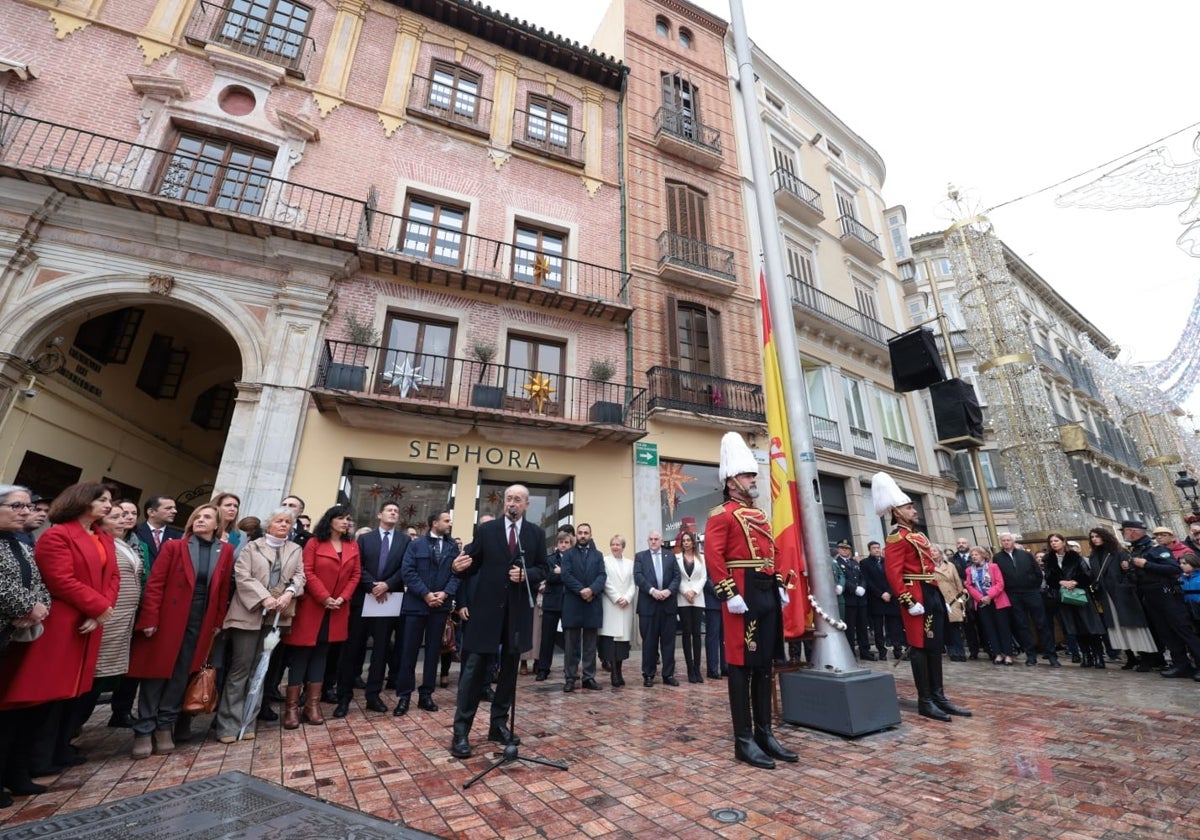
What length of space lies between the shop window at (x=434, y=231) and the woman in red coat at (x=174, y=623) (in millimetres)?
8785

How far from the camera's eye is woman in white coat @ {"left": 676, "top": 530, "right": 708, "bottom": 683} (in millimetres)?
6961

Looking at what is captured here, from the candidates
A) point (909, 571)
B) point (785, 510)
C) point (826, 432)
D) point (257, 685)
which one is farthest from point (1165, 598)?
point (257, 685)

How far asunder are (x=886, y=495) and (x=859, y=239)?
654 inches

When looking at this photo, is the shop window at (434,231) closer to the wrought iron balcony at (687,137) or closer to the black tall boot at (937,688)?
the wrought iron balcony at (687,137)

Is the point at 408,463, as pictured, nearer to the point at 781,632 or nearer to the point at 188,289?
the point at 188,289

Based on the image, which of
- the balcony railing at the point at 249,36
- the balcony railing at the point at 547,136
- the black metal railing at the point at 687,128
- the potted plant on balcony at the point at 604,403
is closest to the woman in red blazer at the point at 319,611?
the potted plant on balcony at the point at 604,403

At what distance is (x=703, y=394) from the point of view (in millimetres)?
12969

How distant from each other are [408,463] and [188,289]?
16.9ft

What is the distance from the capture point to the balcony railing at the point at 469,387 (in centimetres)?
977

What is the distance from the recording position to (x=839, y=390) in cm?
1588

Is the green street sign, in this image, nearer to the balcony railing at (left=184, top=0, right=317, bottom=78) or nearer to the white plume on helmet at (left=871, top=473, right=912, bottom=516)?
the white plume on helmet at (left=871, top=473, right=912, bottom=516)

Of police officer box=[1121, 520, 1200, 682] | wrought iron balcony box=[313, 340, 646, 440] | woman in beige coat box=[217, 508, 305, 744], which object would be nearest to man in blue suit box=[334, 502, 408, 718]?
woman in beige coat box=[217, 508, 305, 744]

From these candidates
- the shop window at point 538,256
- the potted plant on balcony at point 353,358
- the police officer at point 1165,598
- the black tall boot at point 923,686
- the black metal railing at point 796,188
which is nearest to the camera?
the black tall boot at point 923,686

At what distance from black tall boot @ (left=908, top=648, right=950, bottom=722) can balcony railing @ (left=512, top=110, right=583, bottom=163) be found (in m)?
13.8
